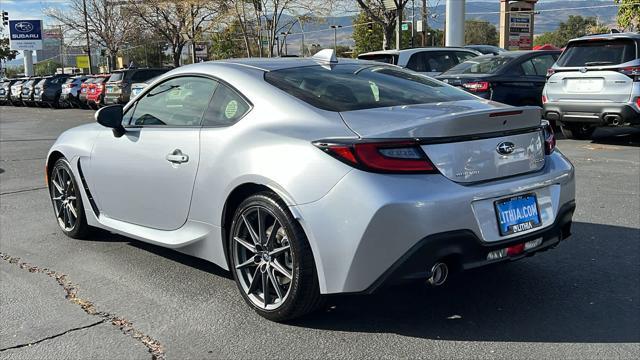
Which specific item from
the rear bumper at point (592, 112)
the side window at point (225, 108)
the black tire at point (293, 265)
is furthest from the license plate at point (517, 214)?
the rear bumper at point (592, 112)

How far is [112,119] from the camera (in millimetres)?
4637

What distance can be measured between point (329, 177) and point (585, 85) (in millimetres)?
8269

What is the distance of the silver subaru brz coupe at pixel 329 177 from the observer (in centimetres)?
311

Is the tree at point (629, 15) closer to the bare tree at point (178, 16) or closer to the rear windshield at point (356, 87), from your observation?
the bare tree at point (178, 16)

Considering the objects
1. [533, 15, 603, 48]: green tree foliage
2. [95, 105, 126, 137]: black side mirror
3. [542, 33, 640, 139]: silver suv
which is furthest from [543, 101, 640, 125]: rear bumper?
[533, 15, 603, 48]: green tree foliage

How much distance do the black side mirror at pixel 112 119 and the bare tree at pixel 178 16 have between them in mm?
30792

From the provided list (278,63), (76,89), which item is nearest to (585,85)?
(278,63)

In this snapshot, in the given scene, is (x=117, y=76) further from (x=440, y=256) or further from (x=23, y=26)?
(x=23, y=26)

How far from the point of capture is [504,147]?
11.5 ft

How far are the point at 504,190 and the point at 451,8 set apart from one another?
18.8 m

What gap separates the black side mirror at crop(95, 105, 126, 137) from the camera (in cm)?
461

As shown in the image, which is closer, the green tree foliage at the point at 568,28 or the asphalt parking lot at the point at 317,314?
the asphalt parking lot at the point at 317,314

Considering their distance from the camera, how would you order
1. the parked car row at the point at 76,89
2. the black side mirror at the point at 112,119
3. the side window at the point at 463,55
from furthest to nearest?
1. the parked car row at the point at 76,89
2. the side window at the point at 463,55
3. the black side mirror at the point at 112,119

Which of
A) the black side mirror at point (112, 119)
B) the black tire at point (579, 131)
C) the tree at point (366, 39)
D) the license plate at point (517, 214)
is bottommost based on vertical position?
the black tire at point (579, 131)
